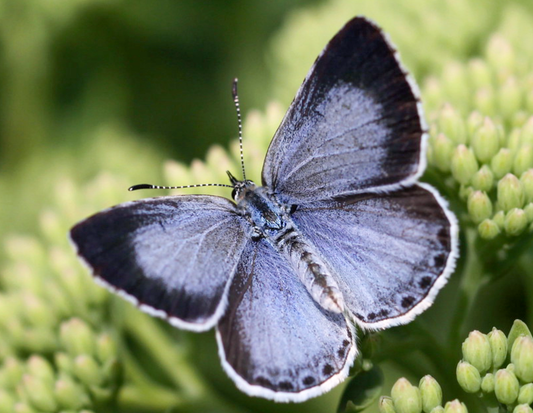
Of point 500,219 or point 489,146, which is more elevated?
point 489,146

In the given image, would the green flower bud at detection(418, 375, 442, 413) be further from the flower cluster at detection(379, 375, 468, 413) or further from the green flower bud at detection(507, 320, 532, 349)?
the green flower bud at detection(507, 320, 532, 349)

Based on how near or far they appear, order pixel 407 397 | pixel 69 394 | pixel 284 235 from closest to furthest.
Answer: pixel 407 397
pixel 284 235
pixel 69 394

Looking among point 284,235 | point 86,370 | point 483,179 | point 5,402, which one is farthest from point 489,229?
point 5,402

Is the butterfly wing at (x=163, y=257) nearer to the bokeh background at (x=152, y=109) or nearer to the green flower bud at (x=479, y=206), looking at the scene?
the bokeh background at (x=152, y=109)

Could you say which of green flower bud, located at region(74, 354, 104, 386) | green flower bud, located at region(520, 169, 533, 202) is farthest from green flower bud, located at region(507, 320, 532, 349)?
green flower bud, located at region(74, 354, 104, 386)

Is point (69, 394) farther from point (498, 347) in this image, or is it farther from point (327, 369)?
point (498, 347)

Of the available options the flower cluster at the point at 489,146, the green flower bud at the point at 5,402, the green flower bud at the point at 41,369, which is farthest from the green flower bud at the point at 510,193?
the green flower bud at the point at 5,402
